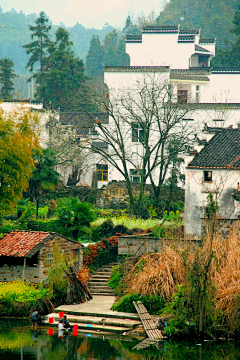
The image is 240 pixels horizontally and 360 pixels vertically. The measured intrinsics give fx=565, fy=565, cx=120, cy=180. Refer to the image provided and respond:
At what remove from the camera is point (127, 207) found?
133 feet

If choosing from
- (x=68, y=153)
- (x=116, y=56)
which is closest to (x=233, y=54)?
(x=116, y=56)

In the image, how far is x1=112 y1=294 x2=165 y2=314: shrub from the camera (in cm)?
2200

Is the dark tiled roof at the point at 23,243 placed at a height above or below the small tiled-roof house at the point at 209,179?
below

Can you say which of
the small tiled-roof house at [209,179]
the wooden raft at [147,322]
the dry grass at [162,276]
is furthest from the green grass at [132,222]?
the wooden raft at [147,322]

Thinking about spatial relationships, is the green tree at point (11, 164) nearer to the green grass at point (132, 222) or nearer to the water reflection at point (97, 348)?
the green grass at point (132, 222)

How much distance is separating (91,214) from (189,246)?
31.6 feet

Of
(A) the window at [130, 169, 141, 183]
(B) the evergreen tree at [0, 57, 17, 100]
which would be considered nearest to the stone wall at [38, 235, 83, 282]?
(A) the window at [130, 169, 141, 183]

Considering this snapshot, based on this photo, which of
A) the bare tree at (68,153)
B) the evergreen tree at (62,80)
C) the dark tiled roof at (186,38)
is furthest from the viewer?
the evergreen tree at (62,80)

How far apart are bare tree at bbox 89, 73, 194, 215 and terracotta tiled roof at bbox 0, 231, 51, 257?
12.3 m

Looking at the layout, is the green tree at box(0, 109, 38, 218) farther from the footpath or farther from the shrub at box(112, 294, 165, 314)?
the shrub at box(112, 294, 165, 314)

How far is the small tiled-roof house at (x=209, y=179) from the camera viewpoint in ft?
93.0

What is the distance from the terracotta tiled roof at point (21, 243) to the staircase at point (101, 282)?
328 cm

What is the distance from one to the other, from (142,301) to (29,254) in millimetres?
5133

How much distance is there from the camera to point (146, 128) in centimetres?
3828
